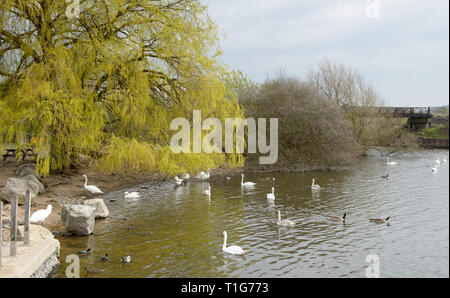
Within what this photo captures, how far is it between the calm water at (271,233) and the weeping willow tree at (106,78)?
2.77m

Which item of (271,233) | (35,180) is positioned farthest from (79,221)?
(35,180)

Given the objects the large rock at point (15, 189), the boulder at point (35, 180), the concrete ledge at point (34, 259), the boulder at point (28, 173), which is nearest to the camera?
the concrete ledge at point (34, 259)

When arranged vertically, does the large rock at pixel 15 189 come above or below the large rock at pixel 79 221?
above

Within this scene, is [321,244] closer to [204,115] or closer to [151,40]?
[204,115]

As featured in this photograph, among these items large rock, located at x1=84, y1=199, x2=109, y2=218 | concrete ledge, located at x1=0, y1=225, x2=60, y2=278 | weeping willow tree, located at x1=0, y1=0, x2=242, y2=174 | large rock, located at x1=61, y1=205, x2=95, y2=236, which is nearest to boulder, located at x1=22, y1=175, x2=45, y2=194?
weeping willow tree, located at x1=0, y1=0, x2=242, y2=174

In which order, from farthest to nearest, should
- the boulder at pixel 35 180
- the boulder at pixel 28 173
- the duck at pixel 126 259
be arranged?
1. the boulder at pixel 28 173
2. the boulder at pixel 35 180
3. the duck at pixel 126 259

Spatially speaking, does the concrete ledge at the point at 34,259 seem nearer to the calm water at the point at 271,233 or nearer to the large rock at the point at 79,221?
the calm water at the point at 271,233

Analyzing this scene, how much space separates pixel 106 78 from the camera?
20234 millimetres

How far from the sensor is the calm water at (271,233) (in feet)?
34.9

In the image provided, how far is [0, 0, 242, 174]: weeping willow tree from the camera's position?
704 inches

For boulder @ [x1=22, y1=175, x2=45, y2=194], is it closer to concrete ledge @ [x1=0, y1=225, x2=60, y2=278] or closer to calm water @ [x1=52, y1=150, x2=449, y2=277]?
calm water @ [x1=52, y1=150, x2=449, y2=277]

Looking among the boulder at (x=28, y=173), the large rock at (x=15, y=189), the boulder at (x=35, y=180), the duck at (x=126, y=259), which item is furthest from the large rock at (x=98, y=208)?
the boulder at (x=28, y=173)

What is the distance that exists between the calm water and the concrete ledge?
0.41 meters

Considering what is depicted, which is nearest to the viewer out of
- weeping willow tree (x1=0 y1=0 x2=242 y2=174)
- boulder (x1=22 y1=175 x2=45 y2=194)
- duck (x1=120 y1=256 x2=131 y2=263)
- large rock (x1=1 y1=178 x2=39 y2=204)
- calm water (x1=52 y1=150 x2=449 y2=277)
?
calm water (x1=52 y1=150 x2=449 y2=277)
